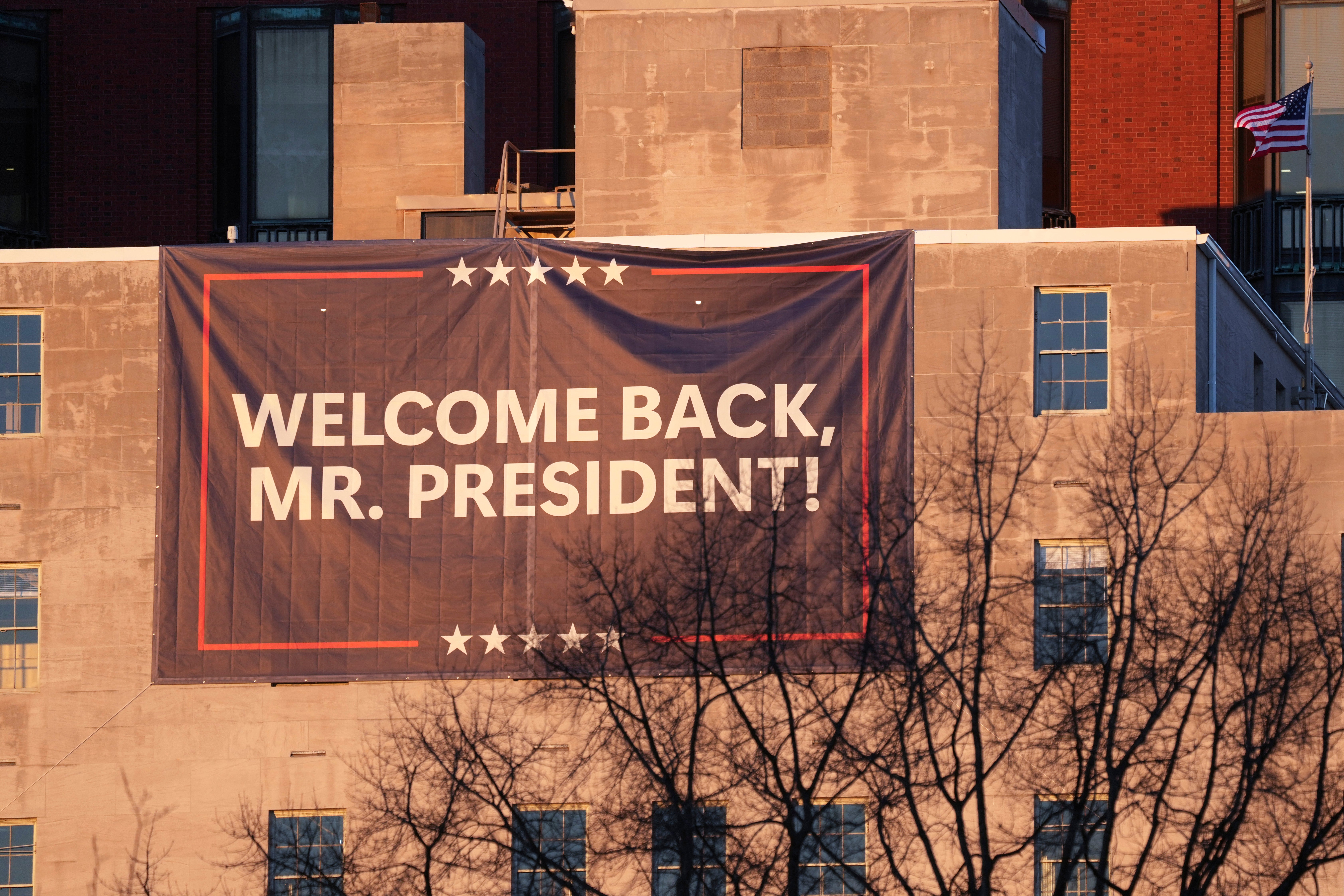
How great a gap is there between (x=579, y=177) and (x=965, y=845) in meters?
12.6

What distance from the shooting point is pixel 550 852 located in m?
34.2

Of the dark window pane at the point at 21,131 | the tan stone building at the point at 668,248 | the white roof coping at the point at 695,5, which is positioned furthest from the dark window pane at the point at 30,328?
the dark window pane at the point at 21,131

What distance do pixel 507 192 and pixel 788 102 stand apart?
5347 millimetres

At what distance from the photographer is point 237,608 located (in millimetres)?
35156

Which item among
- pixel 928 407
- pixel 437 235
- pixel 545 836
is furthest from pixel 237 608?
pixel 928 407

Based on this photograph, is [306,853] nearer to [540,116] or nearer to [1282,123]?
[540,116]

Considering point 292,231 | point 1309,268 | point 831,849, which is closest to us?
point 831,849

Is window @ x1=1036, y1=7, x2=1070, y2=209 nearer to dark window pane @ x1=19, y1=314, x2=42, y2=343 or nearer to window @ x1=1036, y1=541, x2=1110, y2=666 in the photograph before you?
window @ x1=1036, y1=541, x2=1110, y2=666

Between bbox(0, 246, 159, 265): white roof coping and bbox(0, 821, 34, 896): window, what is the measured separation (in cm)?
867

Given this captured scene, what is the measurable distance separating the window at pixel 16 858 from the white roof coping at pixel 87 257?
8669 millimetres

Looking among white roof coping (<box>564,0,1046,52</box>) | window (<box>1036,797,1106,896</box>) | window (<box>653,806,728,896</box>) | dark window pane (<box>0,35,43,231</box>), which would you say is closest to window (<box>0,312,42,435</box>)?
white roof coping (<box>564,0,1046,52</box>)

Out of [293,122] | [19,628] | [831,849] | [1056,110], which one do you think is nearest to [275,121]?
[293,122]

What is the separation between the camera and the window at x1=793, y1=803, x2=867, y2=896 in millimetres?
33812

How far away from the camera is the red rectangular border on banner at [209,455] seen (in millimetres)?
34875
